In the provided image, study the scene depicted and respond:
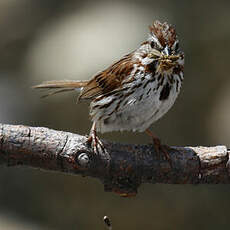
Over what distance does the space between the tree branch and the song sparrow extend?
15 cm

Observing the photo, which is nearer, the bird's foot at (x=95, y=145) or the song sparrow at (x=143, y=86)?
the bird's foot at (x=95, y=145)

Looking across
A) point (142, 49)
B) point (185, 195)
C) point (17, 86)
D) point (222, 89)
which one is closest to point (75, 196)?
point (185, 195)

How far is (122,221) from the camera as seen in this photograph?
20.2 feet

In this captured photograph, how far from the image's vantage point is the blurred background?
20.3 feet

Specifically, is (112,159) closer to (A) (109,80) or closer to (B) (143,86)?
(B) (143,86)

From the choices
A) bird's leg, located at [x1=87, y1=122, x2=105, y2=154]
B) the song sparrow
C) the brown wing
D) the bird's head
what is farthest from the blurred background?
bird's leg, located at [x1=87, y1=122, x2=105, y2=154]

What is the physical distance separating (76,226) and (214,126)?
1881mm

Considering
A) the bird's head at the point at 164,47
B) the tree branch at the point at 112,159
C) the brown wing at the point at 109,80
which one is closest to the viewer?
the tree branch at the point at 112,159

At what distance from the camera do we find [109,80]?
167 inches

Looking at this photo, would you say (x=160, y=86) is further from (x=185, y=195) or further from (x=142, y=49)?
(x=185, y=195)

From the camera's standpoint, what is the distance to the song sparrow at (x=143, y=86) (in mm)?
3719

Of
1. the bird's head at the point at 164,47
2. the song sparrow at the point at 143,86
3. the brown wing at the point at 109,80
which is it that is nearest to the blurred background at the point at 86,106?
the brown wing at the point at 109,80

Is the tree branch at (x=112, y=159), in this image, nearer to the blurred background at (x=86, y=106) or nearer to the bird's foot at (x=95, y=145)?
the bird's foot at (x=95, y=145)

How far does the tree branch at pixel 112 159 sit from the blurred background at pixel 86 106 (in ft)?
8.09
